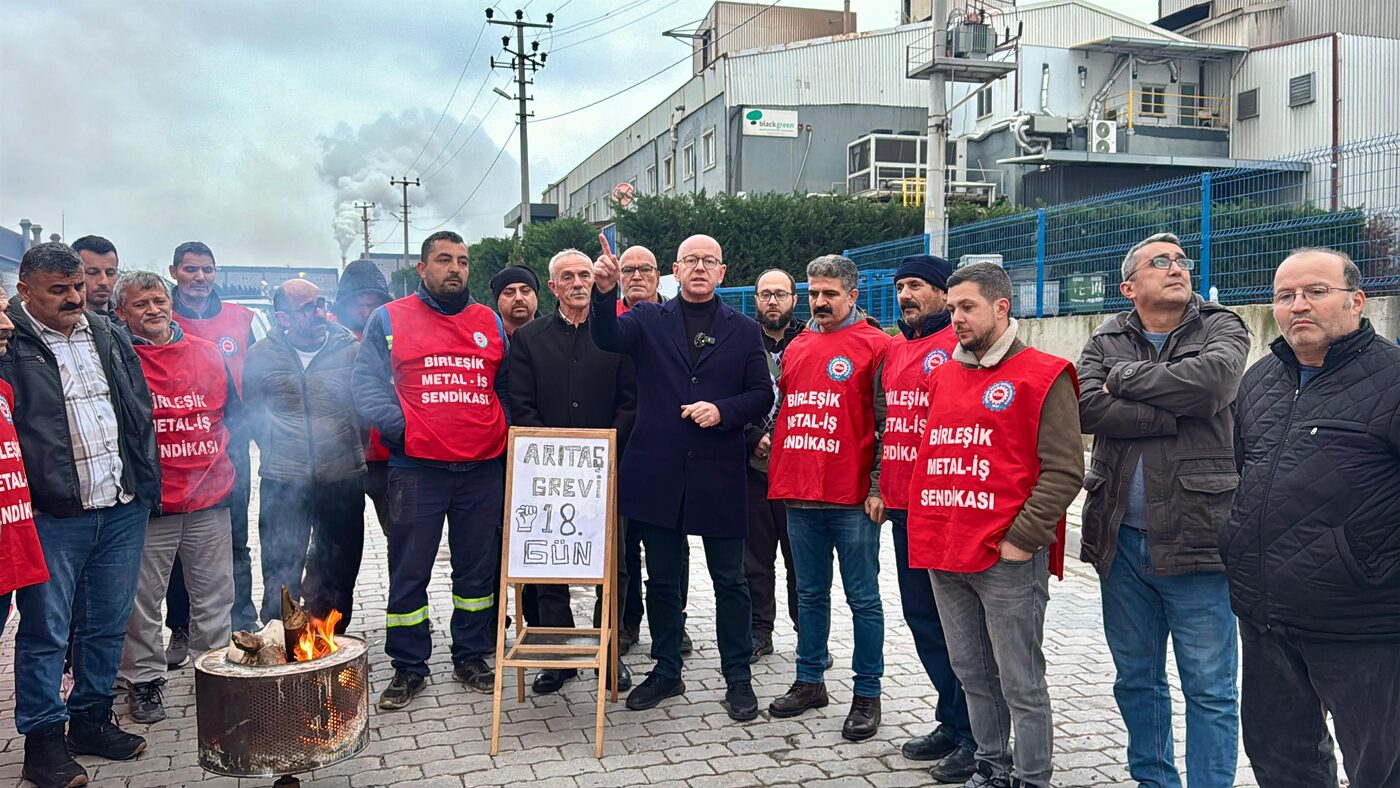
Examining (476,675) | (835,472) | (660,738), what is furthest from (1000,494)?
(476,675)

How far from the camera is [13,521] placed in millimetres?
3842

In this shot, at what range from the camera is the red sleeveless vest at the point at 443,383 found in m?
5.16

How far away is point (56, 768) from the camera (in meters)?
4.09

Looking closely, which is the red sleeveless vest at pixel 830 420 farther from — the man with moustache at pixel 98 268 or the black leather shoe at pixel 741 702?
the man with moustache at pixel 98 268

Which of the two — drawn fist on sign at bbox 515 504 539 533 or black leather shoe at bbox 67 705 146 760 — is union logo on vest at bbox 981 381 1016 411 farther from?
black leather shoe at bbox 67 705 146 760

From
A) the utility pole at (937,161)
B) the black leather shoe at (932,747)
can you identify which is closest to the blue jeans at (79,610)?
the black leather shoe at (932,747)

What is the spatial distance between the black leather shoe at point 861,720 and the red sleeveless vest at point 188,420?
339 centimetres

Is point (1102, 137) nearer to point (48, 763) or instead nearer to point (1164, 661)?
point (1164, 661)

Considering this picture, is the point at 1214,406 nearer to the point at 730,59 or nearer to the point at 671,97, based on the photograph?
the point at 730,59

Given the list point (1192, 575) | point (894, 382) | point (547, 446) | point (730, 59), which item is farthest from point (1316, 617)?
point (730, 59)

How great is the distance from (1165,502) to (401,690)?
3.67 metres

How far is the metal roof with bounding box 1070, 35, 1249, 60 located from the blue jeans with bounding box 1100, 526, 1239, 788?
1234 inches

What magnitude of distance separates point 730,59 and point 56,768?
3115 cm

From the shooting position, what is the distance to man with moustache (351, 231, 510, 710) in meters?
5.18
